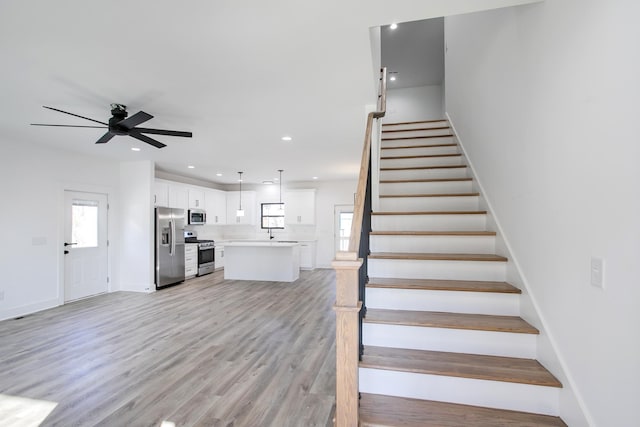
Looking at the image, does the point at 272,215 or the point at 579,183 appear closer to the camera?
the point at 579,183

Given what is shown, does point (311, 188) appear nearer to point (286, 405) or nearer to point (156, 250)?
point (156, 250)

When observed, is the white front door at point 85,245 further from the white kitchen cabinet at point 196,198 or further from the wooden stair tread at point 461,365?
the wooden stair tread at point 461,365

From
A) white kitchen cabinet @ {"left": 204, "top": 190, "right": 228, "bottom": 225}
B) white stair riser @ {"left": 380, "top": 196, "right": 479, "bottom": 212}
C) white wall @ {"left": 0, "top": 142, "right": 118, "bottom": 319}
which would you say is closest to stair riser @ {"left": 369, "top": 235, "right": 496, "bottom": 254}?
white stair riser @ {"left": 380, "top": 196, "right": 479, "bottom": 212}

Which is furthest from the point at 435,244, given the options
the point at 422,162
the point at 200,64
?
the point at 200,64

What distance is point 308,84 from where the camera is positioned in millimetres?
2750

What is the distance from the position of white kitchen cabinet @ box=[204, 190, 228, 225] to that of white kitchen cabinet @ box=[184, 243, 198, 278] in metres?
1.24

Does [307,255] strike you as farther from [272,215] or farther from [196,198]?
[196,198]

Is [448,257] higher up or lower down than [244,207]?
lower down

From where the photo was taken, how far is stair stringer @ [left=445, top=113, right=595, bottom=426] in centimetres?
138

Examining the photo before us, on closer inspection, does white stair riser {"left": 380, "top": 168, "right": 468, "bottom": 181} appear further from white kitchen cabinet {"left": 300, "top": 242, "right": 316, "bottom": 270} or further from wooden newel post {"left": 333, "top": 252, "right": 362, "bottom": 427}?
white kitchen cabinet {"left": 300, "top": 242, "right": 316, "bottom": 270}

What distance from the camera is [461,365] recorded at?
166 centimetres

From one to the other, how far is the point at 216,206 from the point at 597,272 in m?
8.67

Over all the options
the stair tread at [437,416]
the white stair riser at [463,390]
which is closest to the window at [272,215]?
the white stair riser at [463,390]

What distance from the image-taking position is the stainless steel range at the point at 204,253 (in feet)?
24.6
